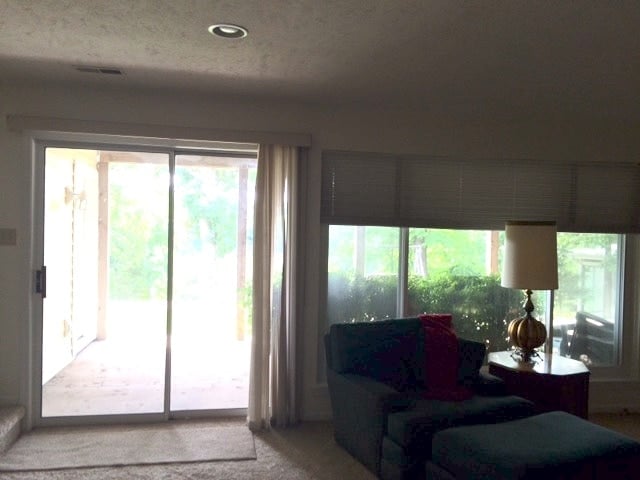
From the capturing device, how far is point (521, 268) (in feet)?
11.8

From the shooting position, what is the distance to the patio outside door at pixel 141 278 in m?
4.00

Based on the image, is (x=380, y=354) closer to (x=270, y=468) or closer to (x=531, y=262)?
(x=270, y=468)

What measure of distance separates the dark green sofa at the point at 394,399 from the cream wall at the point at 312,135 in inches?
27.1

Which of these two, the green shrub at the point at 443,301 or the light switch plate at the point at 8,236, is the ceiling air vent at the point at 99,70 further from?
the green shrub at the point at 443,301

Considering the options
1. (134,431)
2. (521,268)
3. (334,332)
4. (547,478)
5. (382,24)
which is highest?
(382,24)

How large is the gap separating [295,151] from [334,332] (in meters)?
1.35

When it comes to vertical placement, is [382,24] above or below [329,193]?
above

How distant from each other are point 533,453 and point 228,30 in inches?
92.8

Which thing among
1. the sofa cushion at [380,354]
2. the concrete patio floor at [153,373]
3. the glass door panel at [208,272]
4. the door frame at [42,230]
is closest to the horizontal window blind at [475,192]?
the glass door panel at [208,272]

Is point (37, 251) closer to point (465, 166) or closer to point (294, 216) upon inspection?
point (294, 216)

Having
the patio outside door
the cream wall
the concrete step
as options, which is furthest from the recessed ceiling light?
the concrete step

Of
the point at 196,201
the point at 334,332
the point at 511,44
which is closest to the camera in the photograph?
the point at 511,44

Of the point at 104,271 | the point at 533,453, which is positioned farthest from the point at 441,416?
the point at 104,271

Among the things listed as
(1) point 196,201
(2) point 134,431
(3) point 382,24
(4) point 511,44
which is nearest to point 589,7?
(4) point 511,44
